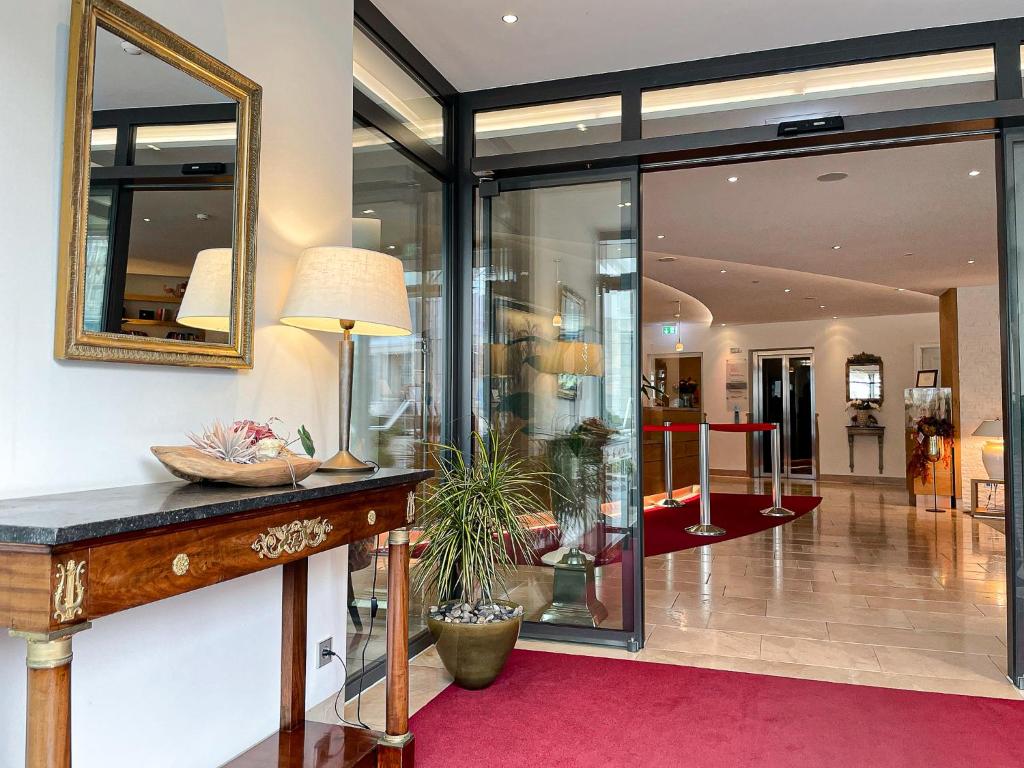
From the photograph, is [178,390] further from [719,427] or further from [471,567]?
[719,427]

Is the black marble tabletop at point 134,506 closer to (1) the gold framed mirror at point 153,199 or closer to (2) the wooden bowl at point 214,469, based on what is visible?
(2) the wooden bowl at point 214,469

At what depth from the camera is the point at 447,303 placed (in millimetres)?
4070

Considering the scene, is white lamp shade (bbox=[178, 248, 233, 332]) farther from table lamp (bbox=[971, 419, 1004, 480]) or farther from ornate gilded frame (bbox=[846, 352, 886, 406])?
ornate gilded frame (bbox=[846, 352, 886, 406])

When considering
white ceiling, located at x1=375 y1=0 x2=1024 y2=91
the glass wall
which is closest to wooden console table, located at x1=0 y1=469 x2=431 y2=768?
the glass wall

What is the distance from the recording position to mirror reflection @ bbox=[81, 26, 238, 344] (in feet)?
5.94

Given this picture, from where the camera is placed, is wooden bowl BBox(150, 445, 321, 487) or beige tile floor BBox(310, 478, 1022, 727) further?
beige tile floor BBox(310, 478, 1022, 727)

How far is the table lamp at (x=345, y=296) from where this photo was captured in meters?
2.33

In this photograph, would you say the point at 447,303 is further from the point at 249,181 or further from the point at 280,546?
the point at 280,546

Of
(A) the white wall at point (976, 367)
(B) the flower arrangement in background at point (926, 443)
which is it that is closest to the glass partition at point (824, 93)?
(A) the white wall at point (976, 367)

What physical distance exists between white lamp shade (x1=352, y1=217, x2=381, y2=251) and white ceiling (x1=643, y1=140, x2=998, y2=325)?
8.26 ft

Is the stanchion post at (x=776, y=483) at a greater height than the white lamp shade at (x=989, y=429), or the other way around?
the white lamp shade at (x=989, y=429)

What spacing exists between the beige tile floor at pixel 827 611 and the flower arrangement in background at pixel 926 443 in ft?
6.84

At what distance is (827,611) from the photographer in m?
4.57

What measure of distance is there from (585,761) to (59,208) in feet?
7.40
